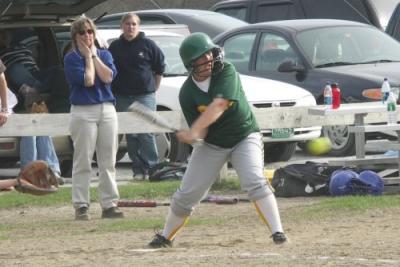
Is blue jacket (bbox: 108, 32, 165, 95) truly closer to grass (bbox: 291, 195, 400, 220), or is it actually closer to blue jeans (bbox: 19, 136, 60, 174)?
blue jeans (bbox: 19, 136, 60, 174)

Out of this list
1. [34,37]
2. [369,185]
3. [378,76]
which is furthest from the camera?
[378,76]

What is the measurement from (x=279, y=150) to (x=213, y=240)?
6.97 m

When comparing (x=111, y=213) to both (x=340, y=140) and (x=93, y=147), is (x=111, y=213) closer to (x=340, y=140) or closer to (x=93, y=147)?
(x=93, y=147)

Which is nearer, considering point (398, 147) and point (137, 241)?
point (137, 241)

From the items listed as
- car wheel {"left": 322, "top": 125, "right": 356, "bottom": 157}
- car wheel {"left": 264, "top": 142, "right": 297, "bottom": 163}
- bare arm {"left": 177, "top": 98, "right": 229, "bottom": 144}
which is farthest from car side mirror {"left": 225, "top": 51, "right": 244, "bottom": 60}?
bare arm {"left": 177, "top": 98, "right": 229, "bottom": 144}

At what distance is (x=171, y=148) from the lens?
1747 centimetres

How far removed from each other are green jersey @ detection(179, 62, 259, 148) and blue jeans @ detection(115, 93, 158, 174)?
558cm

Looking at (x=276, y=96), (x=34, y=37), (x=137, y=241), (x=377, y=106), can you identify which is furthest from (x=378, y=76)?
(x=137, y=241)

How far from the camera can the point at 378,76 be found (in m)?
18.4

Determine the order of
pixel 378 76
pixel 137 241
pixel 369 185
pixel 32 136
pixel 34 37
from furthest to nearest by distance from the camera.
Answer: pixel 378 76 < pixel 34 37 < pixel 32 136 < pixel 369 185 < pixel 137 241

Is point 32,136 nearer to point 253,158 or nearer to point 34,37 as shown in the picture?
point 34,37

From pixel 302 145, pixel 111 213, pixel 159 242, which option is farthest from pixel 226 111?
pixel 302 145

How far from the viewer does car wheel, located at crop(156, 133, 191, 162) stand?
17.4 metres

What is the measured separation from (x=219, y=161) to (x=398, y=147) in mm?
4430
